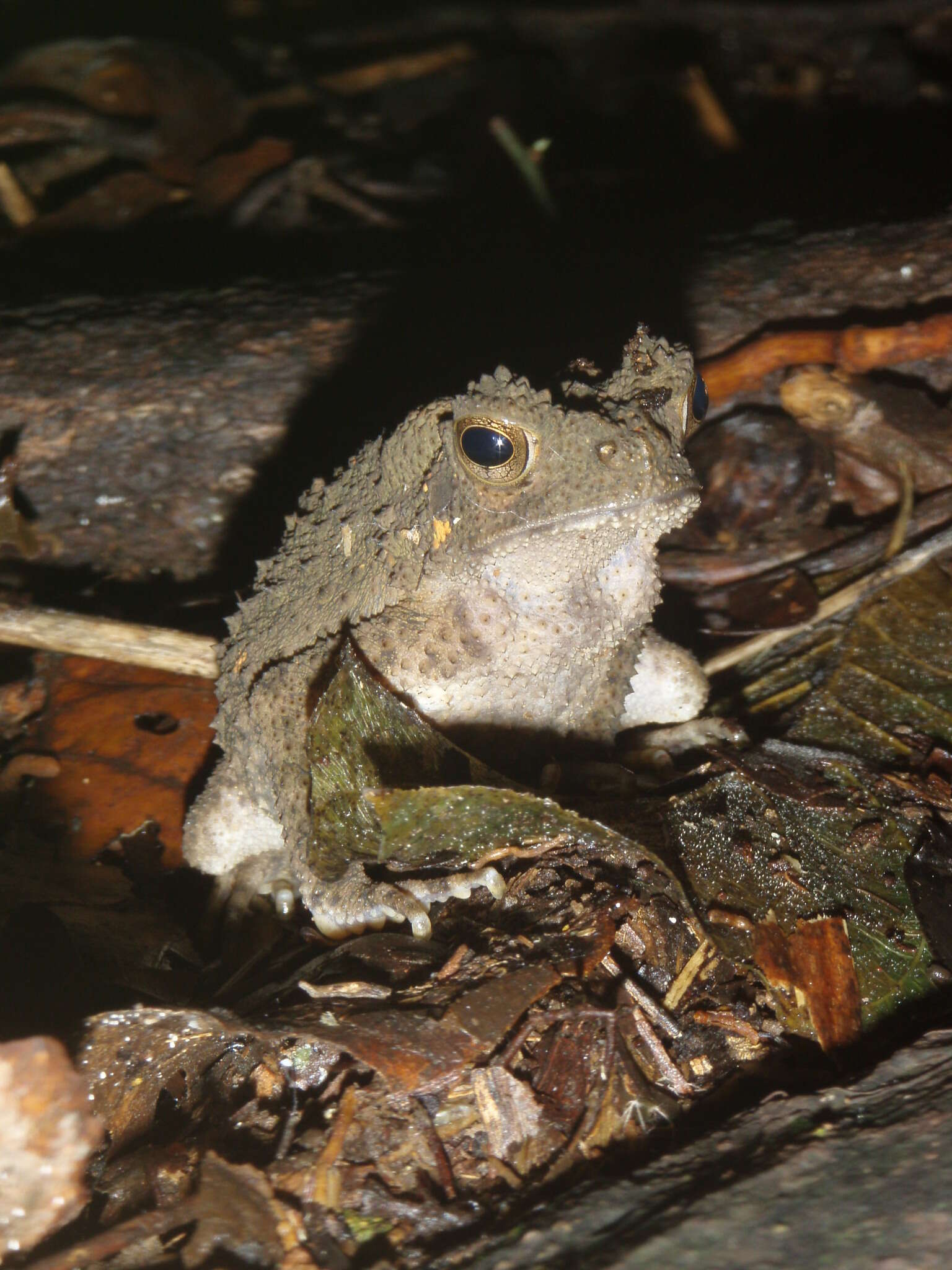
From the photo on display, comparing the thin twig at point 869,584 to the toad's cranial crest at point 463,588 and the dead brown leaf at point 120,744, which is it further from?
the dead brown leaf at point 120,744

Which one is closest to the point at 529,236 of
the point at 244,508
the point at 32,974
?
the point at 244,508

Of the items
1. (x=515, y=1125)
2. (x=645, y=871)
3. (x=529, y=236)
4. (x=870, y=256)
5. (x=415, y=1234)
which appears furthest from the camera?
(x=529, y=236)

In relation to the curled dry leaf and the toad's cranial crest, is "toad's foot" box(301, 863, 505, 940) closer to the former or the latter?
the toad's cranial crest

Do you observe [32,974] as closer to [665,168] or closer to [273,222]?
[273,222]

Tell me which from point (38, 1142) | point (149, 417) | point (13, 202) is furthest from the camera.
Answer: point (13, 202)

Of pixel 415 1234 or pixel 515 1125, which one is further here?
pixel 515 1125

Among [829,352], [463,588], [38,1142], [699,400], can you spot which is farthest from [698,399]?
[38,1142]

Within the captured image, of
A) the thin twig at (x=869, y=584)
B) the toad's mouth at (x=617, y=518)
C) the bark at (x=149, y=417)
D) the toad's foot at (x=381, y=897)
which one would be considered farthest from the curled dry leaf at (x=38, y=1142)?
the bark at (x=149, y=417)

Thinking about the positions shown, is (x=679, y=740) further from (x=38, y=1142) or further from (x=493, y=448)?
(x=38, y=1142)
